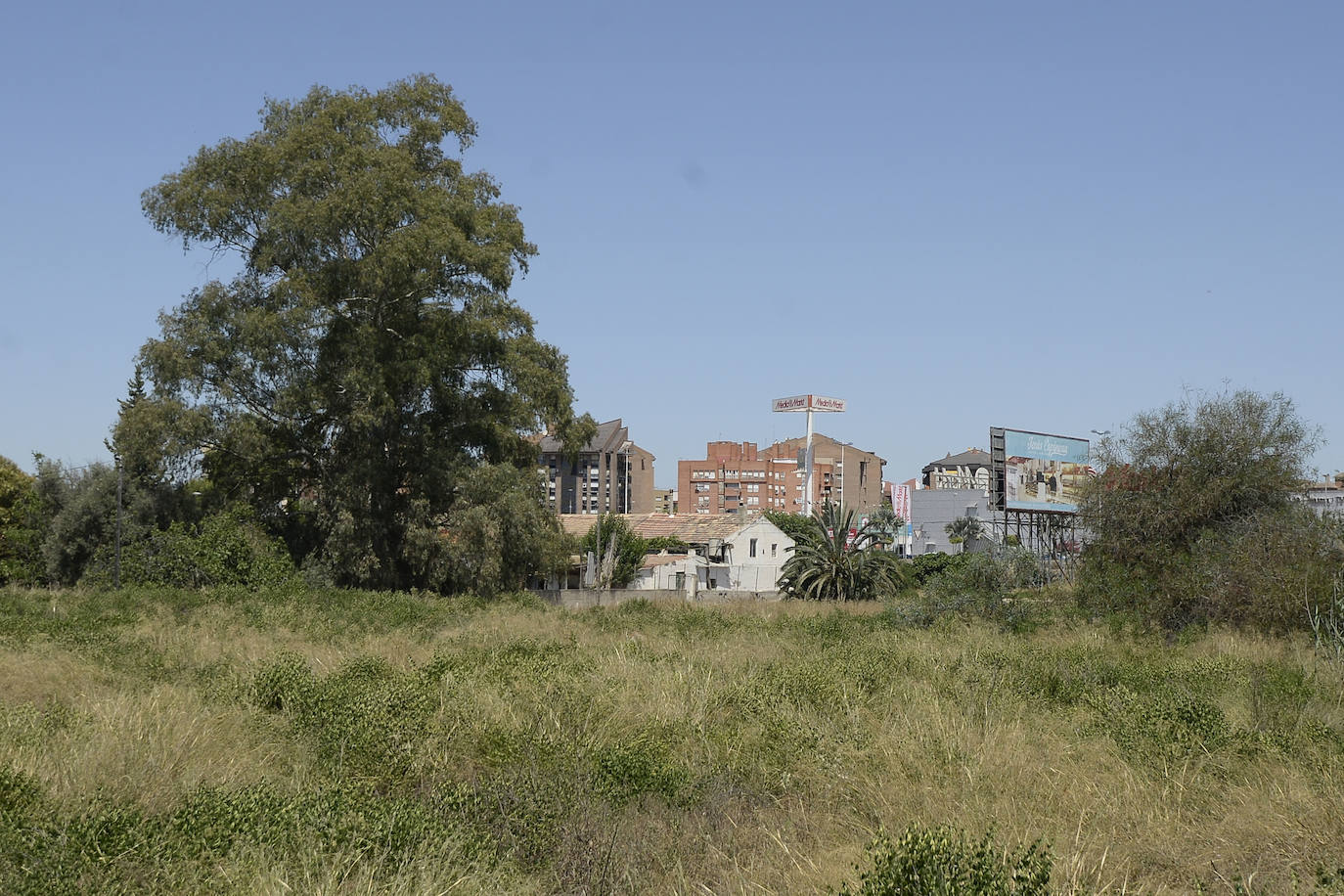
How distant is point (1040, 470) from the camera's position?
60.6m

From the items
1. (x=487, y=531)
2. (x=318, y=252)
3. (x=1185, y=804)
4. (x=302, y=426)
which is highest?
(x=318, y=252)

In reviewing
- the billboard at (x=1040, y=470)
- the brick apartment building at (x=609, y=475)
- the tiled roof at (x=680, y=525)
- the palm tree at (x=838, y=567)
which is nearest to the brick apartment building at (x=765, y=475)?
the brick apartment building at (x=609, y=475)

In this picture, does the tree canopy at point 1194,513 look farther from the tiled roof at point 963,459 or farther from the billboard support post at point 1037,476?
the tiled roof at point 963,459

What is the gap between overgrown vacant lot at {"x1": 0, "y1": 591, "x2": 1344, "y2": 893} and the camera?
6438 millimetres

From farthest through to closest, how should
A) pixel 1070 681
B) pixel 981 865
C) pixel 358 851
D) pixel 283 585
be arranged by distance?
pixel 283 585 < pixel 1070 681 < pixel 358 851 < pixel 981 865

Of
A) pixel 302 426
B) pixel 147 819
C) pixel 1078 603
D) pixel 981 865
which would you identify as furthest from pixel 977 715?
pixel 302 426

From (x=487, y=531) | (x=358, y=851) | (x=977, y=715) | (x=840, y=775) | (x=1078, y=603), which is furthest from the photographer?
(x=487, y=531)

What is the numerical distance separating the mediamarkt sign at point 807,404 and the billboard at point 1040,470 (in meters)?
79.9

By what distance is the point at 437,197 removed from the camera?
34.0m

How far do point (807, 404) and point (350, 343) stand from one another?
366 ft

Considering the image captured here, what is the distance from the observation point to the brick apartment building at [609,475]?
164 metres

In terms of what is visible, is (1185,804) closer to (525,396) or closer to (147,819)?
(147,819)

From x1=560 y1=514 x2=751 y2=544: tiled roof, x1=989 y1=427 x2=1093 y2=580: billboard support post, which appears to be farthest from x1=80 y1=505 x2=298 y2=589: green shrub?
x1=989 y1=427 x2=1093 y2=580: billboard support post

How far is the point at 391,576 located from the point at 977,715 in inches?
1056
